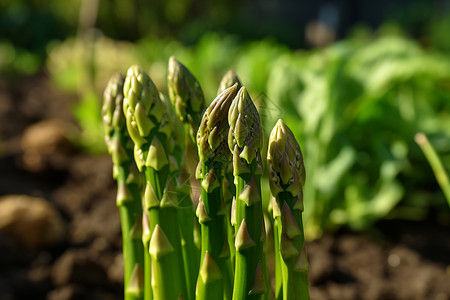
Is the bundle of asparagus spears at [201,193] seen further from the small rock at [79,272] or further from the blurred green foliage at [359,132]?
the blurred green foliage at [359,132]

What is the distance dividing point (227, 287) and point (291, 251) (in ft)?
0.76

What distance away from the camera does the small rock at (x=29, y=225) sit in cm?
286

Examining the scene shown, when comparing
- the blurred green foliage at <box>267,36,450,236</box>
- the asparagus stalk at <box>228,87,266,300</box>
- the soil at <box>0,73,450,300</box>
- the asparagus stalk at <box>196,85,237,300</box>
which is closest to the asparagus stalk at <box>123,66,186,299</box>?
the asparagus stalk at <box>196,85,237,300</box>

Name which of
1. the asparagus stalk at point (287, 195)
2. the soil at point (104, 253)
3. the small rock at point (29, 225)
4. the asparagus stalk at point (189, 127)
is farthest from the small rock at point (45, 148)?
the asparagus stalk at point (287, 195)

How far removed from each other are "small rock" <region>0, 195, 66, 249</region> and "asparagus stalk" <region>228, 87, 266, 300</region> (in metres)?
1.99

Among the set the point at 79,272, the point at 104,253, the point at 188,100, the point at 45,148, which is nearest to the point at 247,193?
the point at 188,100

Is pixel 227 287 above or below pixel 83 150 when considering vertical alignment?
below

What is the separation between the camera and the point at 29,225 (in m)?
2.87

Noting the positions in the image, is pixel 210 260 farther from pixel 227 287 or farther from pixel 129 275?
pixel 129 275

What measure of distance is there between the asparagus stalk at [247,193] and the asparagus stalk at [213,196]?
0.13 ft

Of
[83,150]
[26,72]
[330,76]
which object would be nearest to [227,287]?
[330,76]

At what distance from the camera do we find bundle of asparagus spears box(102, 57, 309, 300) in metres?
1.10

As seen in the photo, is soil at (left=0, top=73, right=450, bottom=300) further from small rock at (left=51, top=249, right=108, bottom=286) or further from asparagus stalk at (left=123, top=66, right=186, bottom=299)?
asparagus stalk at (left=123, top=66, right=186, bottom=299)

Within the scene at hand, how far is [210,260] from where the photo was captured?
1192mm
